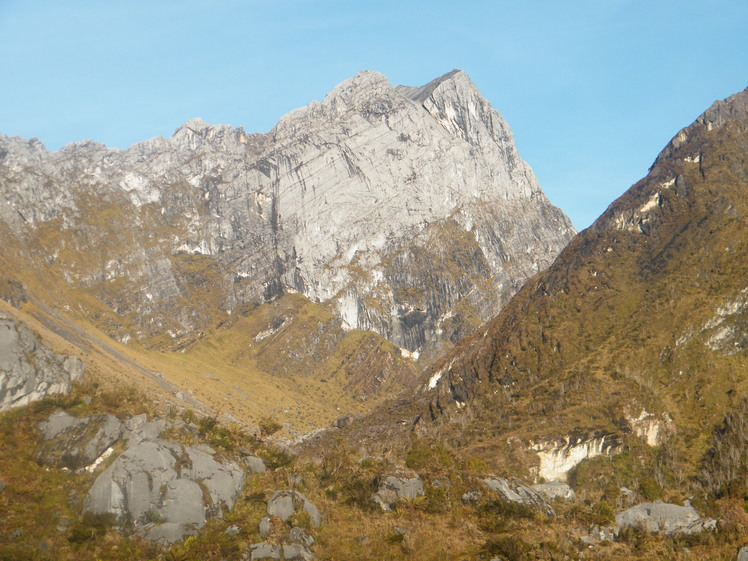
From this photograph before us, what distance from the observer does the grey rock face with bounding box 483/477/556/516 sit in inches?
1404

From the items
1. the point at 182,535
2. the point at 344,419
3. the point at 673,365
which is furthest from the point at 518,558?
the point at 344,419

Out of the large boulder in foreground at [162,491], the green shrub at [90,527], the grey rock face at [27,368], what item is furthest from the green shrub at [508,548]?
the grey rock face at [27,368]

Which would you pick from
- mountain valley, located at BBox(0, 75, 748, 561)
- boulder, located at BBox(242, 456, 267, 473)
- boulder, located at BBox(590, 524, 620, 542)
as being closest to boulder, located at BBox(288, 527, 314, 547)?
mountain valley, located at BBox(0, 75, 748, 561)

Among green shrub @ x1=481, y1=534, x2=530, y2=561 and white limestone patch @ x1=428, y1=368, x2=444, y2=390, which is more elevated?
white limestone patch @ x1=428, y1=368, x2=444, y2=390

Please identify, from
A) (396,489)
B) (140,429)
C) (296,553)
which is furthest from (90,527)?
(396,489)

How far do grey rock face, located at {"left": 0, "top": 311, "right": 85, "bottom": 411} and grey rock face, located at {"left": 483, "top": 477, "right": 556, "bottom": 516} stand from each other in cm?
2579

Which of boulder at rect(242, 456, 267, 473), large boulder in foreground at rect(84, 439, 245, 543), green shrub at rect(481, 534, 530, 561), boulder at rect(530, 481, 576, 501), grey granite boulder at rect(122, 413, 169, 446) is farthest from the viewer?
boulder at rect(530, 481, 576, 501)

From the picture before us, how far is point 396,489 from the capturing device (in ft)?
116

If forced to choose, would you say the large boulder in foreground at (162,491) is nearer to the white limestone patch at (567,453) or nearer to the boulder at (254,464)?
the boulder at (254,464)

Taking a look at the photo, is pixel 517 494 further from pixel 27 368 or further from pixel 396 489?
pixel 27 368

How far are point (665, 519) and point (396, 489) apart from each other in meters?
14.5

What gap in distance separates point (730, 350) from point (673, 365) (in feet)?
26.3

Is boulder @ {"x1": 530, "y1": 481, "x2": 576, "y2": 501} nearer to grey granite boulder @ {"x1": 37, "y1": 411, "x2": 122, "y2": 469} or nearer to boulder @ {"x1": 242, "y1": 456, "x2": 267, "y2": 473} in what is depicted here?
boulder @ {"x1": 242, "y1": 456, "x2": 267, "y2": 473}

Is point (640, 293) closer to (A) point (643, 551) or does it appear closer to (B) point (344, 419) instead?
(B) point (344, 419)
